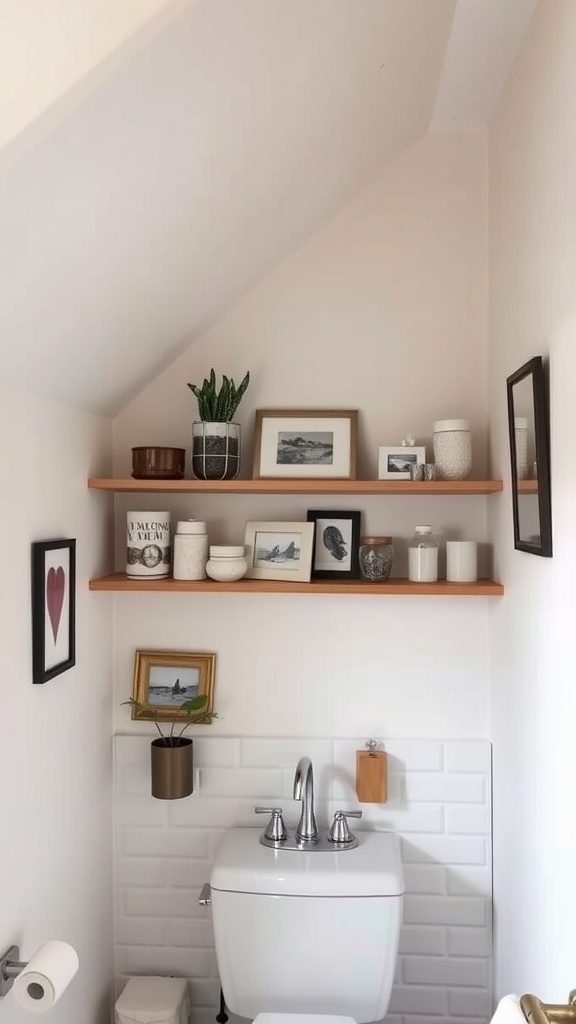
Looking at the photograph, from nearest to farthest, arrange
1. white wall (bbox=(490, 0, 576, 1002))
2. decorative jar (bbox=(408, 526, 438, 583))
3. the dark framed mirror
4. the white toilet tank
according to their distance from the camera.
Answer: white wall (bbox=(490, 0, 576, 1002)), the dark framed mirror, the white toilet tank, decorative jar (bbox=(408, 526, 438, 583))

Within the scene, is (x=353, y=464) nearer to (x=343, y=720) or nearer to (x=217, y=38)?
(x=343, y=720)

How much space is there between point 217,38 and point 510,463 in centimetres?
102

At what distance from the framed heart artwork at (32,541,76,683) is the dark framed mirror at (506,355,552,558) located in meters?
0.94

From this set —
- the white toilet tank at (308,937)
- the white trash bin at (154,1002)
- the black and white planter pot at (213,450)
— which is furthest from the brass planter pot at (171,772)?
the black and white planter pot at (213,450)

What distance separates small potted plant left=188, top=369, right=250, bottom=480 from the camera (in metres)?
1.93

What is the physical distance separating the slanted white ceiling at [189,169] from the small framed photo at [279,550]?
49 centimetres

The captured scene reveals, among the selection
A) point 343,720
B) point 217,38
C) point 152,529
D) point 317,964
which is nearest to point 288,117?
point 217,38

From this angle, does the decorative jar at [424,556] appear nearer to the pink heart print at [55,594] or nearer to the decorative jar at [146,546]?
the decorative jar at [146,546]

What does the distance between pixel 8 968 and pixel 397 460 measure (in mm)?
1306

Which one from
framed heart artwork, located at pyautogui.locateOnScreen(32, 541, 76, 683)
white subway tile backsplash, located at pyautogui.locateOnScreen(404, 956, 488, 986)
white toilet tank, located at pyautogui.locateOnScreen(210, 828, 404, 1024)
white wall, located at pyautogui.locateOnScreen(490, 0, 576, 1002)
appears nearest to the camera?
white wall, located at pyautogui.locateOnScreen(490, 0, 576, 1002)

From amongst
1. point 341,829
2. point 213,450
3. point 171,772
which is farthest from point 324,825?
point 213,450

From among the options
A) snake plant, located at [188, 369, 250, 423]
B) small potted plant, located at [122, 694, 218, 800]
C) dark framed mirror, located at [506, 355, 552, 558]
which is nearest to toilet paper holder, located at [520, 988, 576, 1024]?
dark framed mirror, located at [506, 355, 552, 558]

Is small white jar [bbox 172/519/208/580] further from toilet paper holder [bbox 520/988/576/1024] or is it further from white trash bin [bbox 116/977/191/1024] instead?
toilet paper holder [bbox 520/988/576/1024]

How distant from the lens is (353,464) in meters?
1.98
